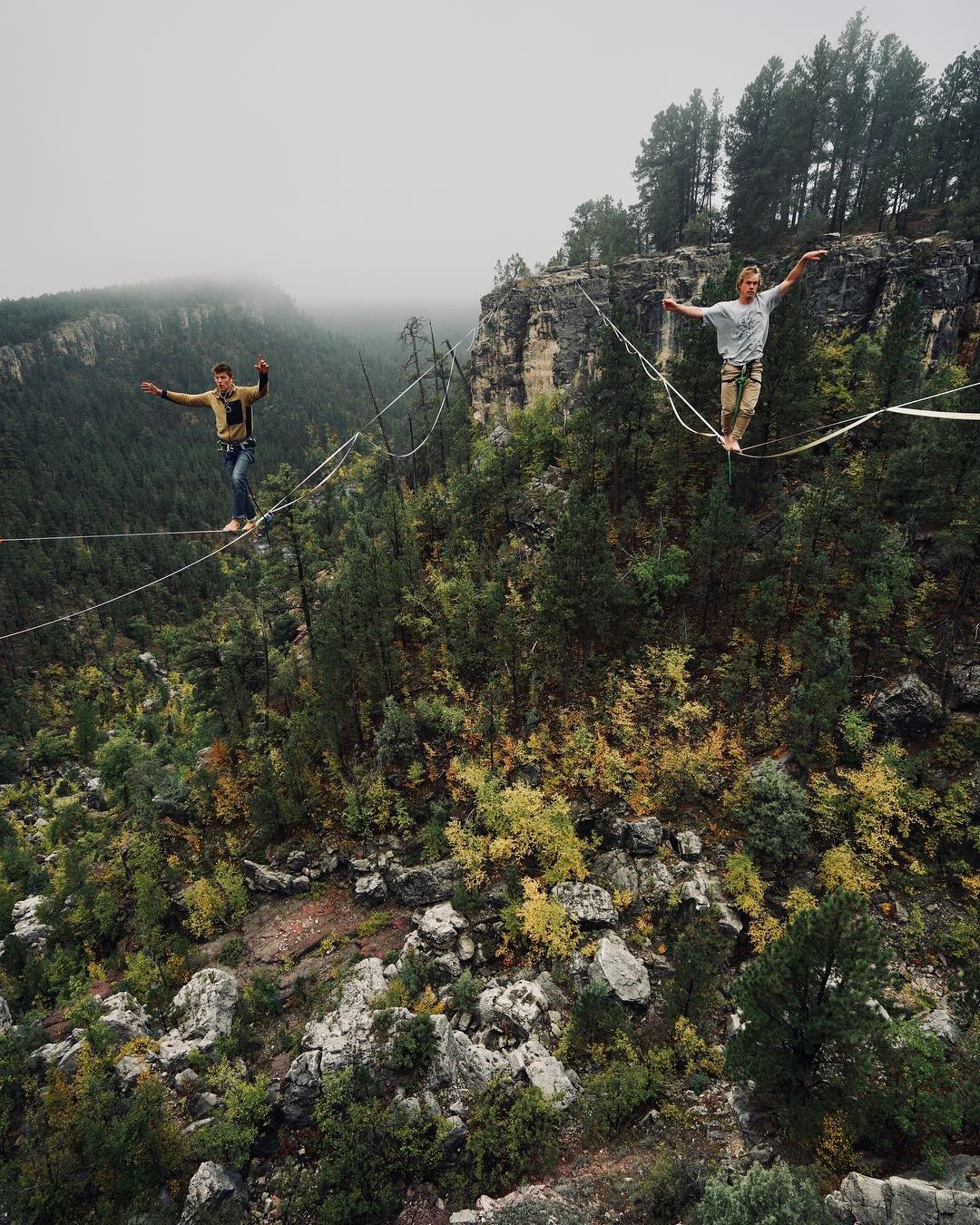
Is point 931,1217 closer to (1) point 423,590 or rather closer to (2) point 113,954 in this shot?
(1) point 423,590

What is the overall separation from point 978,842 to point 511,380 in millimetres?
44971

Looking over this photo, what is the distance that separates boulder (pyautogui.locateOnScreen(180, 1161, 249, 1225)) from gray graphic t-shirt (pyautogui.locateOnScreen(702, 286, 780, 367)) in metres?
22.7

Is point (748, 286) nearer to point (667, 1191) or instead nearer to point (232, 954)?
point (667, 1191)

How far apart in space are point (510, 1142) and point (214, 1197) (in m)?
8.13

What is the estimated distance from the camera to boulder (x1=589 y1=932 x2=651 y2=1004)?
1644cm

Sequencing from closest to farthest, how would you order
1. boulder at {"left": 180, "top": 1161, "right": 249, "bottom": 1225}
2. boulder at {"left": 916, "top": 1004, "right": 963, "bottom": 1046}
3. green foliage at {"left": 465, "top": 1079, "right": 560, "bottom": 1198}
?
boulder at {"left": 916, "top": 1004, "right": 963, "bottom": 1046}
green foliage at {"left": 465, "top": 1079, "right": 560, "bottom": 1198}
boulder at {"left": 180, "top": 1161, "right": 249, "bottom": 1225}

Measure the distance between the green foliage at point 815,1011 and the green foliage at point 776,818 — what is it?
19.4ft

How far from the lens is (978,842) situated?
16.6m

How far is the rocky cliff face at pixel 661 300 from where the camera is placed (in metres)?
34.1

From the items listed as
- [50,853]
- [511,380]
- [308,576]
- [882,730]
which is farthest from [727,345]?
[50,853]

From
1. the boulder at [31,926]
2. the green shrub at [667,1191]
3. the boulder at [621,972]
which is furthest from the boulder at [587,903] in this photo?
the boulder at [31,926]

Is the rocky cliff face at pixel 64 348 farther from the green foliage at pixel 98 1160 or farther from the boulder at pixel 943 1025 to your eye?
the boulder at pixel 943 1025

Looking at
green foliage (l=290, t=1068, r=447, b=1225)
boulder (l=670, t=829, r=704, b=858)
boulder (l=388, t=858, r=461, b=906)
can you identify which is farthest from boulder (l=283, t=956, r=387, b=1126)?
boulder (l=670, t=829, r=704, b=858)

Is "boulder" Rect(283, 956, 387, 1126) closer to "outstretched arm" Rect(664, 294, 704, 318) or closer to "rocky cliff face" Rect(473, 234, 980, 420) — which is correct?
"outstretched arm" Rect(664, 294, 704, 318)
